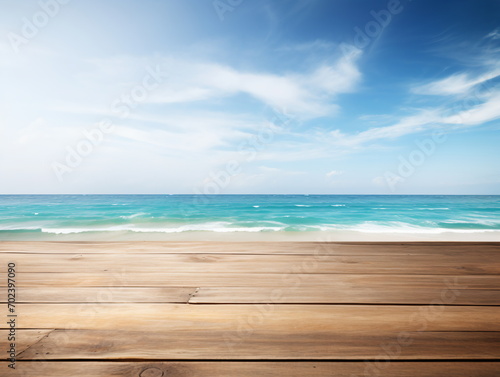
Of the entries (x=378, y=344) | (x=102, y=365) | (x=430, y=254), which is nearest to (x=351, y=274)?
(x=378, y=344)

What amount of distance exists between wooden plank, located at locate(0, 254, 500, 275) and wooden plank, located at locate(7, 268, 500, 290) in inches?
2.4

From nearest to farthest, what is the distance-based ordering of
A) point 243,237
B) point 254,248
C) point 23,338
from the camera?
point 23,338 → point 254,248 → point 243,237

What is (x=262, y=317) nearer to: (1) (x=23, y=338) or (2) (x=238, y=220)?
(1) (x=23, y=338)

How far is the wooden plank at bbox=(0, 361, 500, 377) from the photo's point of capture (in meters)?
0.63

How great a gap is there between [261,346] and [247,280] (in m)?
0.49

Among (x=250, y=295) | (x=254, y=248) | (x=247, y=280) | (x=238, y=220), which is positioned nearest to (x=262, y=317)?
(x=250, y=295)

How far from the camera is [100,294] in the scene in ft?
3.52

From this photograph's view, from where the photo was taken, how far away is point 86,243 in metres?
1.96

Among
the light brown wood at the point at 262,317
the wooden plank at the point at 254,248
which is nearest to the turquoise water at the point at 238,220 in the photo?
the wooden plank at the point at 254,248

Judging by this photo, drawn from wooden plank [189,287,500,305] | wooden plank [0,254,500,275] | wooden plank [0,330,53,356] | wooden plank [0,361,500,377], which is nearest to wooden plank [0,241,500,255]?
wooden plank [0,254,500,275]

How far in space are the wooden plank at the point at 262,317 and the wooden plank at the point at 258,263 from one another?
1.31 feet

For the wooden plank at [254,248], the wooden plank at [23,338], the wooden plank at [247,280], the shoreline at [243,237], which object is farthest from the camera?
the shoreline at [243,237]

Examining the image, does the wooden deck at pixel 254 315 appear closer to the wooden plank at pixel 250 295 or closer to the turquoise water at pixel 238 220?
the wooden plank at pixel 250 295

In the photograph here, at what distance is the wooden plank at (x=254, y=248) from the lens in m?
1.74
